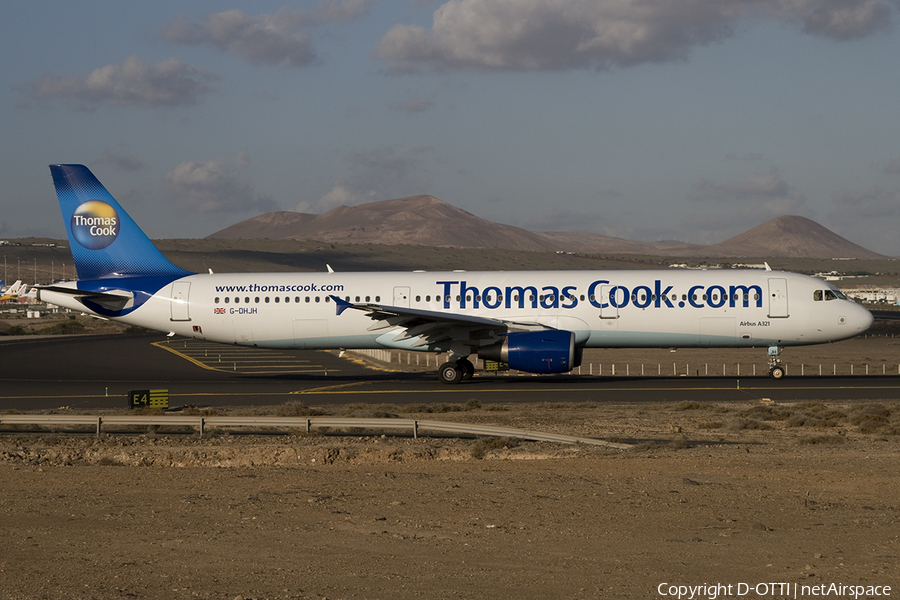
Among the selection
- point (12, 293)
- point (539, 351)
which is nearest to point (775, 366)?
point (539, 351)

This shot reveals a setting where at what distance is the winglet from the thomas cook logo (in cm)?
930

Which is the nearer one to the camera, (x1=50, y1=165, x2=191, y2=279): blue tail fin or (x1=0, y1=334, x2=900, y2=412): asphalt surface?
(x1=0, y1=334, x2=900, y2=412): asphalt surface

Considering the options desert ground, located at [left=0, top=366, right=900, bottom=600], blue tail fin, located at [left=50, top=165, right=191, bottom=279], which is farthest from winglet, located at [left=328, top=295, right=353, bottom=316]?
desert ground, located at [left=0, top=366, right=900, bottom=600]

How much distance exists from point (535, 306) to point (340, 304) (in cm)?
722

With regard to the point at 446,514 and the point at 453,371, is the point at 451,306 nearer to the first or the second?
the point at 453,371

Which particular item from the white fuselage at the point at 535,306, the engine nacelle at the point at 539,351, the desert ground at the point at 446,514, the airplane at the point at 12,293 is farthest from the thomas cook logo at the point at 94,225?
the airplane at the point at 12,293

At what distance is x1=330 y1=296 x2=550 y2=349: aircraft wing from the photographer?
31.7 m

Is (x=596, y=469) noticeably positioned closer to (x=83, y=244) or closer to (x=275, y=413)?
(x=275, y=413)

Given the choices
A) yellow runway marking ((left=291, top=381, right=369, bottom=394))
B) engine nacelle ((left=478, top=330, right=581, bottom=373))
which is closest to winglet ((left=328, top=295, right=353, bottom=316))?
yellow runway marking ((left=291, top=381, right=369, bottom=394))

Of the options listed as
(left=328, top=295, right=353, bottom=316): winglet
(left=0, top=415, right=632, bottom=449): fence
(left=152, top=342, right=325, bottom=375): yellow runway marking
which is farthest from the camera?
(left=152, top=342, right=325, bottom=375): yellow runway marking

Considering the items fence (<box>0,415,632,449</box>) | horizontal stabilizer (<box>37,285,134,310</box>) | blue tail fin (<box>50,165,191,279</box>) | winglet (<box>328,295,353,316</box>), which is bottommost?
fence (<box>0,415,632,449</box>)

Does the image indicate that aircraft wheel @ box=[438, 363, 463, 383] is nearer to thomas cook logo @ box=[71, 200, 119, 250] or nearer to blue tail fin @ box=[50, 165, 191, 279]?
blue tail fin @ box=[50, 165, 191, 279]

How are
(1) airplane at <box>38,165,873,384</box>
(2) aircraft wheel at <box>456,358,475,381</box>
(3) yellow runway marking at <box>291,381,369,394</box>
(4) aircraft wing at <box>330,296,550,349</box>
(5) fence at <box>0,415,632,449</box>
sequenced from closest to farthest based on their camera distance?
1. (5) fence at <box>0,415,632,449</box>
2. (3) yellow runway marking at <box>291,381,369,394</box>
3. (4) aircraft wing at <box>330,296,550,349</box>
4. (1) airplane at <box>38,165,873,384</box>
5. (2) aircraft wheel at <box>456,358,475,381</box>

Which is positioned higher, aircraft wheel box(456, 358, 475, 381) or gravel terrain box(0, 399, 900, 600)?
aircraft wheel box(456, 358, 475, 381)
